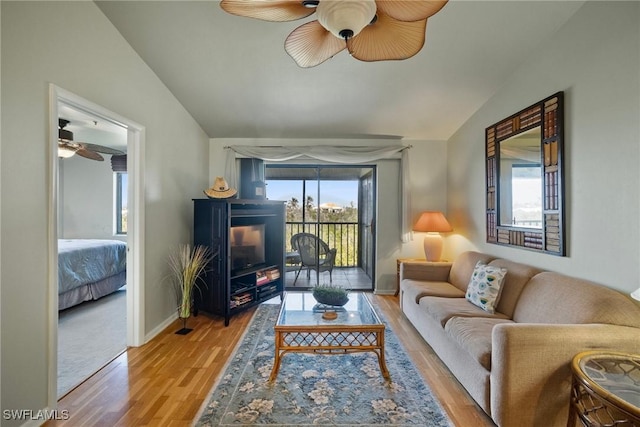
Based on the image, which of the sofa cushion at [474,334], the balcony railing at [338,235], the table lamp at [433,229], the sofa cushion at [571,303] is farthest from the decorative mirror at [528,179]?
the balcony railing at [338,235]

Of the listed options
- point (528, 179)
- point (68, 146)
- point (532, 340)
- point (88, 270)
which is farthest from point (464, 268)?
point (68, 146)

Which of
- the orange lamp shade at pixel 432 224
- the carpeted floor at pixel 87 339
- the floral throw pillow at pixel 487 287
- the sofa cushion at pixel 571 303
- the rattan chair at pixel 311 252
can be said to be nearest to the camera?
the sofa cushion at pixel 571 303

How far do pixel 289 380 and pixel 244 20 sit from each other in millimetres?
2779

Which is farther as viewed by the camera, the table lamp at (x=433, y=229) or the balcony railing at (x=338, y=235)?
the balcony railing at (x=338, y=235)

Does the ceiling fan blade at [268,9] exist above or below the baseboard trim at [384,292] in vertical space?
above

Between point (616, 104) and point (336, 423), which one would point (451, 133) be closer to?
point (616, 104)

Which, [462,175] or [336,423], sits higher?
[462,175]

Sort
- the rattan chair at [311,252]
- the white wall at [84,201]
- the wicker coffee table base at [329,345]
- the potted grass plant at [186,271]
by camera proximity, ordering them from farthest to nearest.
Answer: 1. the white wall at [84,201]
2. the rattan chair at [311,252]
3. the potted grass plant at [186,271]
4. the wicker coffee table base at [329,345]

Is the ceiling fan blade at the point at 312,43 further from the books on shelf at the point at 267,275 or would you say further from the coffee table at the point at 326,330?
the books on shelf at the point at 267,275

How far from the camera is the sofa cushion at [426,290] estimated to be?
2.82 m

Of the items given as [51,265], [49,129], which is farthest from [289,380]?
[49,129]

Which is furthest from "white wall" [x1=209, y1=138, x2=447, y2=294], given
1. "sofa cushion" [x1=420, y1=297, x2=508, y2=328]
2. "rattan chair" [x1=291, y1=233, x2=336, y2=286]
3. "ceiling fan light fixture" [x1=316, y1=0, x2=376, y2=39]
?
"ceiling fan light fixture" [x1=316, y1=0, x2=376, y2=39]

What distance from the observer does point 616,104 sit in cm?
180

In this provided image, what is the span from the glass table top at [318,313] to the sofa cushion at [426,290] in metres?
0.59
